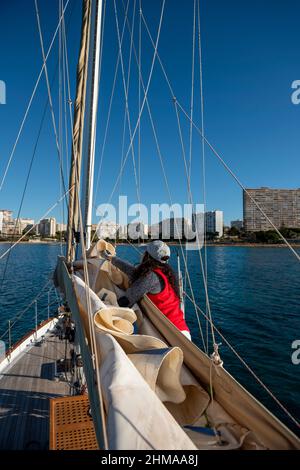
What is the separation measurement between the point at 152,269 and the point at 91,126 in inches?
123

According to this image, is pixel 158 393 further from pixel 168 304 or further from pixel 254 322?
pixel 254 322

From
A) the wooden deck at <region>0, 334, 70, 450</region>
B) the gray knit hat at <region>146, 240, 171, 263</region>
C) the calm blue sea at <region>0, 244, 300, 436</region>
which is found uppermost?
the gray knit hat at <region>146, 240, 171, 263</region>

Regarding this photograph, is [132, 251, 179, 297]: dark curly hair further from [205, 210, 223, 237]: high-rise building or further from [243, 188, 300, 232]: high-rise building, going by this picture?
[243, 188, 300, 232]: high-rise building

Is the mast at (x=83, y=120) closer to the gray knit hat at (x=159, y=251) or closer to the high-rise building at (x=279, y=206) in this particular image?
the gray knit hat at (x=159, y=251)

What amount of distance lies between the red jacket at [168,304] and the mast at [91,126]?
7.81ft

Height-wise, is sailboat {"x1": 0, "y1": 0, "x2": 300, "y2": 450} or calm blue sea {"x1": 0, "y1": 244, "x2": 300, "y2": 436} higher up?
sailboat {"x1": 0, "y1": 0, "x2": 300, "y2": 450}

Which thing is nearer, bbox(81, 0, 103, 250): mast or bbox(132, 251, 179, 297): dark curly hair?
bbox(132, 251, 179, 297): dark curly hair

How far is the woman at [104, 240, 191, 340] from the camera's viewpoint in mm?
2461

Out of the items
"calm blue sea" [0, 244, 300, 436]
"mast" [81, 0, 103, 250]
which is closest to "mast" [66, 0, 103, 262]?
"mast" [81, 0, 103, 250]

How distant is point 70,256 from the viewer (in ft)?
14.5

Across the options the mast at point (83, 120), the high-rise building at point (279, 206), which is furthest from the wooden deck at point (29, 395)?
the high-rise building at point (279, 206)

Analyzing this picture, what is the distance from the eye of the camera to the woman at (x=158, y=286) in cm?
246

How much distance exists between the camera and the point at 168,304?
2.47 metres
